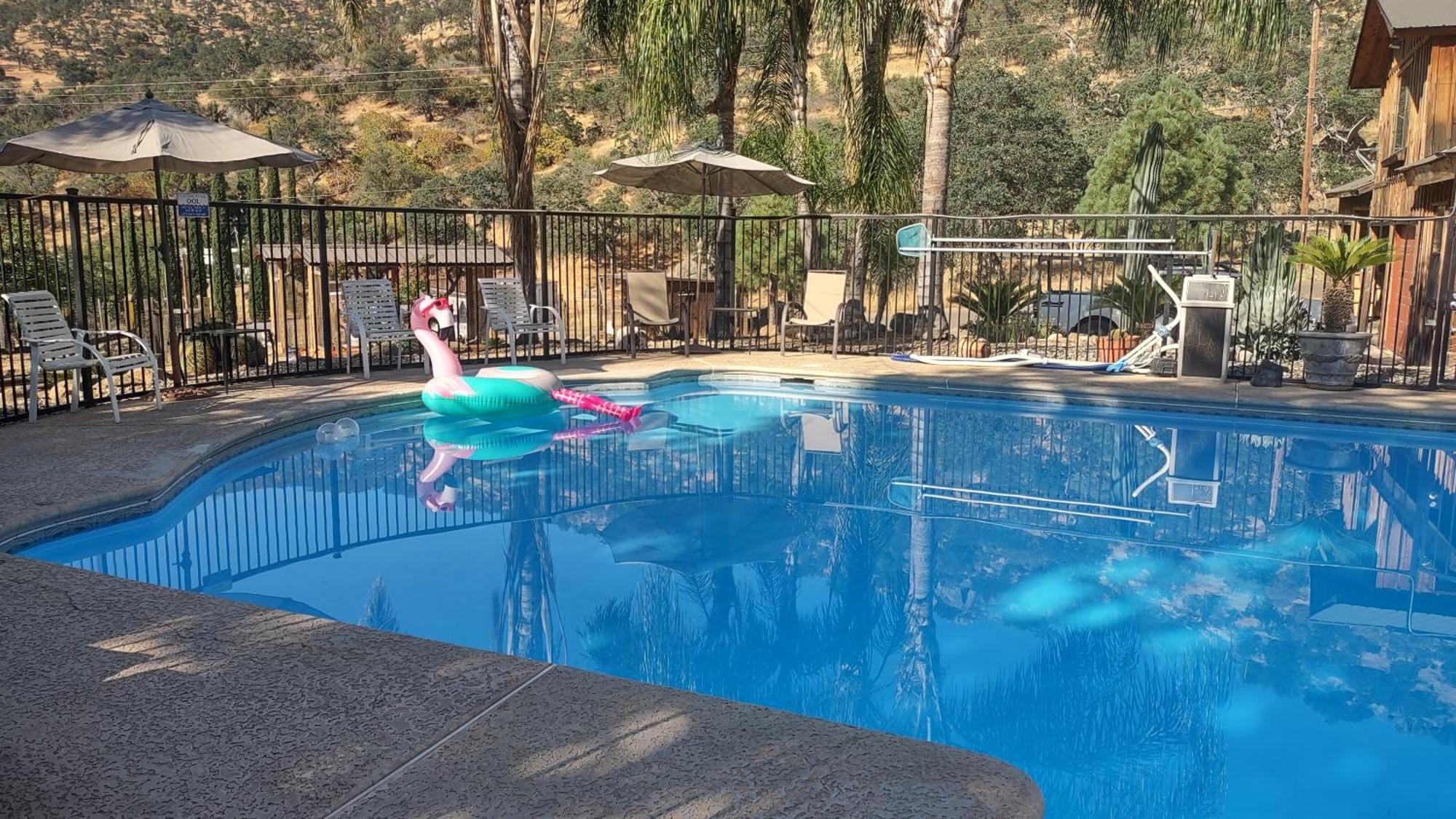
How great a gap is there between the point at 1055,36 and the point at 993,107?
71.2 feet

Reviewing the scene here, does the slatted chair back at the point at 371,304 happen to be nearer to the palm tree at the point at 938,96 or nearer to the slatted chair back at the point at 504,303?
the slatted chair back at the point at 504,303

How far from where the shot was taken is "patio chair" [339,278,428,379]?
9.96m

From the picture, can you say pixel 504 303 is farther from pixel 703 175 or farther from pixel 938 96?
pixel 938 96

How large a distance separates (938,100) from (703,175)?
3.12 m

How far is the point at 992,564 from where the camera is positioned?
18.9 feet

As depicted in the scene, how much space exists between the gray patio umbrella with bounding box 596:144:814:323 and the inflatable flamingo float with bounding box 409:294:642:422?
3.63 metres

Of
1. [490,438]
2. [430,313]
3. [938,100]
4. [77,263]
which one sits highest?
[938,100]

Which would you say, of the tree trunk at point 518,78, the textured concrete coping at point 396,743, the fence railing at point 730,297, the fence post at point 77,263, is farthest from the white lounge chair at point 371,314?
the textured concrete coping at point 396,743

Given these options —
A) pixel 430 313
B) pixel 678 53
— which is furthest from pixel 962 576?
pixel 678 53

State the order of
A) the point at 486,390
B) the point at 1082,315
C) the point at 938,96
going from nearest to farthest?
the point at 486,390 < the point at 938,96 < the point at 1082,315

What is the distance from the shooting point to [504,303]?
36.7 ft

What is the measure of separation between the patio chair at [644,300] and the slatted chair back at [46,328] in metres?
5.49

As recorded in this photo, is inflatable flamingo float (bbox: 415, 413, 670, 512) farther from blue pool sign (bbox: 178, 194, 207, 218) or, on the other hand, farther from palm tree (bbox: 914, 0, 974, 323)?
palm tree (bbox: 914, 0, 974, 323)

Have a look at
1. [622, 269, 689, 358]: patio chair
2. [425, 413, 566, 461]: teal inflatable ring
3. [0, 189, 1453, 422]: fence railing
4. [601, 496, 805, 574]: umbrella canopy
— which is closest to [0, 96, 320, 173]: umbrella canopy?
[0, 189, 1453, 422]: fence railing
